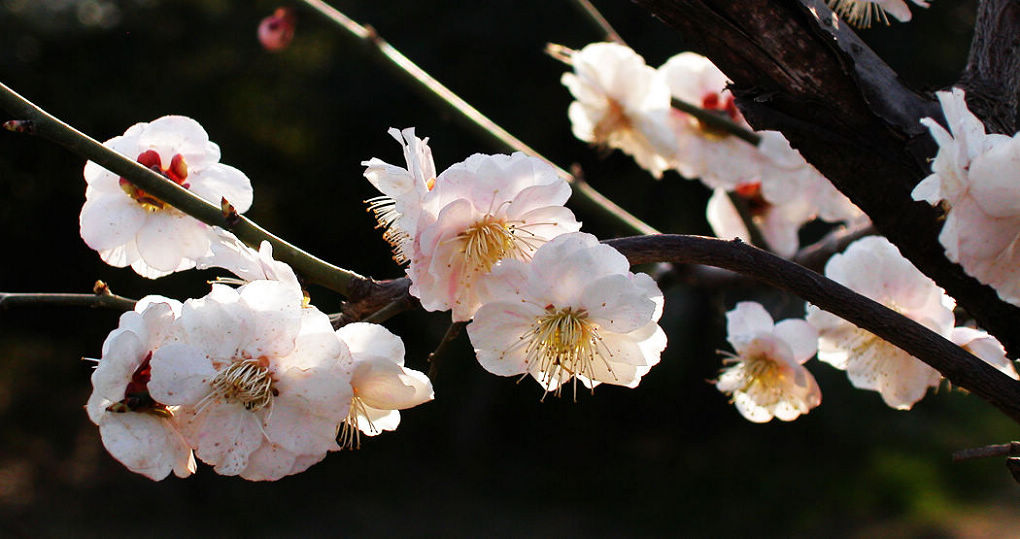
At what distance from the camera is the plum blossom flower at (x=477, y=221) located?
51 centimetres

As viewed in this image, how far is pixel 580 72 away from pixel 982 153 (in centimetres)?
65

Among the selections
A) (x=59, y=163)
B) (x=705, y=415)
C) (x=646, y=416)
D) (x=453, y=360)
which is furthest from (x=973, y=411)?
(x=59, y=163)

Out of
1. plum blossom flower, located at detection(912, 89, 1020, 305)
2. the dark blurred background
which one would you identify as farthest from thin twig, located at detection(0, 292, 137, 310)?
the dark blurred background

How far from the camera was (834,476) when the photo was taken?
5191mm

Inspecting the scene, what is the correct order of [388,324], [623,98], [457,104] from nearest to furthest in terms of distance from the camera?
[457,104]
[623,98]
[388,324]

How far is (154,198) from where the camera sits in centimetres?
68

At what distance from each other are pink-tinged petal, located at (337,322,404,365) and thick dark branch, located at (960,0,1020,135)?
1.43 ft

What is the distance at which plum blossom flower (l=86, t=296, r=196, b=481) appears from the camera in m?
0.50

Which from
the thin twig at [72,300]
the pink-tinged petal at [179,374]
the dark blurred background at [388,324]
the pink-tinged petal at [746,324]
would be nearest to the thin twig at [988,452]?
the pink-tinged petal at [746,324]

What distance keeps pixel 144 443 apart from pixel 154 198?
0.76ft

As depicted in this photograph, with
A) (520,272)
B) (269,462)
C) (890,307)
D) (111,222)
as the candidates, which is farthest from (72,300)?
(890,307)

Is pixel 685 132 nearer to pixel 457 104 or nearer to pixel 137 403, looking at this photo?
pixel 457 104

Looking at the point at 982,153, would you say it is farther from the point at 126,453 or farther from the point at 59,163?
the point at 59,163

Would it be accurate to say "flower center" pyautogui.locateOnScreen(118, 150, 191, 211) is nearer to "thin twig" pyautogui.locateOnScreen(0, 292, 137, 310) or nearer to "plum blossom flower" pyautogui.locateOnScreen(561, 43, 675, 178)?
"thin twig" pyautogui.locateOnScreen(0, 292, 137, 310)
